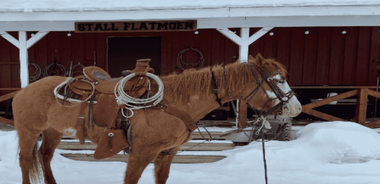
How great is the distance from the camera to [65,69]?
7176 mm

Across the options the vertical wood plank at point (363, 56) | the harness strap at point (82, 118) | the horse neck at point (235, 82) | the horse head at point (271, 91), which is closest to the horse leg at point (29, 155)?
the harness strap at point (82, 118)

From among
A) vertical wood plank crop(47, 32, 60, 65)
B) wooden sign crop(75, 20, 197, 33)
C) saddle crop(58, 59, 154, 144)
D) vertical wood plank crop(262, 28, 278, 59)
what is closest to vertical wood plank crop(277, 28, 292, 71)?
vertical wood plank crop(262, 28, 278, 59)

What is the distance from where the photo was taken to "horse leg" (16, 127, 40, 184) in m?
2.61

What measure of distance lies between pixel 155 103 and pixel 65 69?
615 centimetres

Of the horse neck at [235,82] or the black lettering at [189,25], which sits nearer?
the horse neck at [235,82]

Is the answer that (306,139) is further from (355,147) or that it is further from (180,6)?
(180,6)

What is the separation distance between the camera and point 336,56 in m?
7.10

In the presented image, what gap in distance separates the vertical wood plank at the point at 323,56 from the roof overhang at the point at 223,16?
2.12 metres

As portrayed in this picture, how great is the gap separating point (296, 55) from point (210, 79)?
5.88 m

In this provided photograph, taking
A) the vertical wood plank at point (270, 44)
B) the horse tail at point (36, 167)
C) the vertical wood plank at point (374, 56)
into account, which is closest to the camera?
the horse tail at point (36, 167)

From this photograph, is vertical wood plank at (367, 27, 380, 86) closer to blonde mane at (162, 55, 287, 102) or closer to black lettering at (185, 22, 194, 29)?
black lettering at (185, 22, 194, 29)

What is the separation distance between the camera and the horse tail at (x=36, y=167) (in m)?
2.79

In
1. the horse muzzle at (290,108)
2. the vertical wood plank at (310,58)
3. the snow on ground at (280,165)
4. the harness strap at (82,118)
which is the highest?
the vertical wood plank at (310,58)

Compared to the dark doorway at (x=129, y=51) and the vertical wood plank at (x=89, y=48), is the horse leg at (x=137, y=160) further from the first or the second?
the vertical wood plank at (x=89, y=48)
